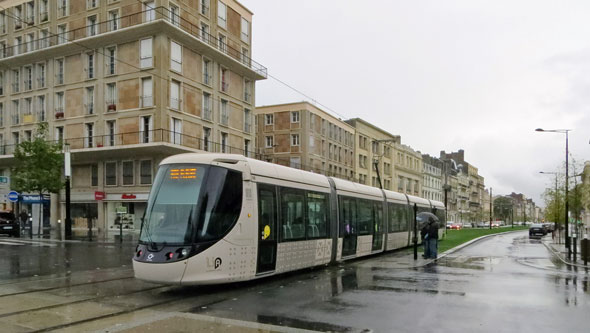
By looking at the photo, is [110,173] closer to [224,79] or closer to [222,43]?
[224,79]

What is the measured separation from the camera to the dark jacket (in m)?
18.7

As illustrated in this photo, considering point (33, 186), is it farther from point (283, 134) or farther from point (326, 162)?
point (326, 162)

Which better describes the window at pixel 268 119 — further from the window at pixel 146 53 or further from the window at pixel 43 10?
the window at pixel 43 10

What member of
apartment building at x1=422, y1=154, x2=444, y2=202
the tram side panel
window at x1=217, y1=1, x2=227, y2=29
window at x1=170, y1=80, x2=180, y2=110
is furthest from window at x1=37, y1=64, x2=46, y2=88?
apartment building at x1=422, y1=154, x2=444, y2=202

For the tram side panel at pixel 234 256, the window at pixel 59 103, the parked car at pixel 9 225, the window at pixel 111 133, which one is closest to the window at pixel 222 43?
the window at pixel 111 133

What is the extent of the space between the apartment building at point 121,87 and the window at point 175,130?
0.09m

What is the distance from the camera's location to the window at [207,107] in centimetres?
4061

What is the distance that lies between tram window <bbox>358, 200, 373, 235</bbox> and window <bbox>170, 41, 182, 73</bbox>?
2335 centimetres

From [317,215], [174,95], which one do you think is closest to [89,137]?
[174,95]

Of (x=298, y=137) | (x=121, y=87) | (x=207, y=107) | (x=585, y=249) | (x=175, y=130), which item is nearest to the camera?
(x=585, y=249)

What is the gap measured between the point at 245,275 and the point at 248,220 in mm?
1163

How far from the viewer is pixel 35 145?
32.8m

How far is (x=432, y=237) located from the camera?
62.4 ft

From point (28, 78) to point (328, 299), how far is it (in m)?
42.7
